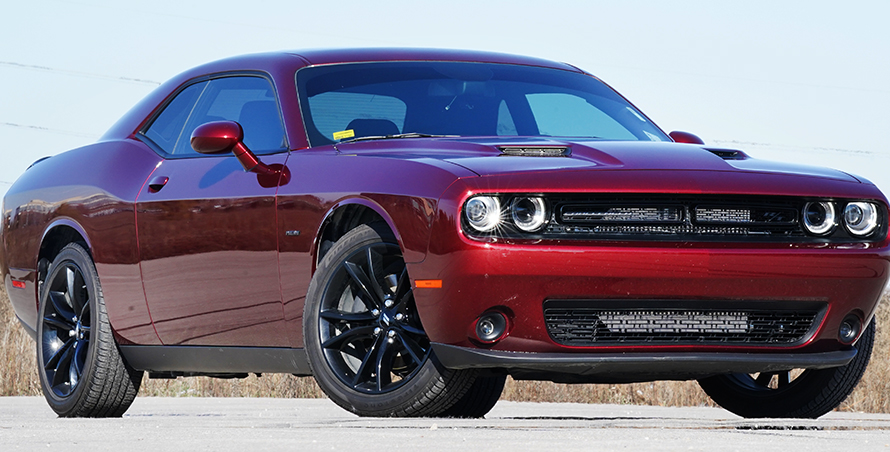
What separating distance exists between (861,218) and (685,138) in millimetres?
1651

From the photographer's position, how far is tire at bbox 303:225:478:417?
5.37 metres

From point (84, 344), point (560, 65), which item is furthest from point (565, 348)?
point (84, 344)

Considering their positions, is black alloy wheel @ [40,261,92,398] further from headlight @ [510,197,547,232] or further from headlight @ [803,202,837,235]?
headlight @ [803,202,837,235]

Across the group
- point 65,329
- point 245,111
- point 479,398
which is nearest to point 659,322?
point 479,398

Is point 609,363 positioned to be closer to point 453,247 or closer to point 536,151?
point 453,247

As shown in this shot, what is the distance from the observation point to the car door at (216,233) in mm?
6098

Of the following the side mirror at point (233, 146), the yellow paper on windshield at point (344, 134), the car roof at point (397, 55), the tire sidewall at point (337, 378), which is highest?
the car roof at point (397, 55)

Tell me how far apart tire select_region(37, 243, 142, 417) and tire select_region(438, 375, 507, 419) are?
221 centimetres

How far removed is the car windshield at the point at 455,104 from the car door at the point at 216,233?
0.85 ft

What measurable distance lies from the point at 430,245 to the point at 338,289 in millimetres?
620

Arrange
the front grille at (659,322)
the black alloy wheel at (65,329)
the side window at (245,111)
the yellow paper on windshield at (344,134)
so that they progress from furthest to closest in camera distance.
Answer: the black alloy wheel at (65,329) → the side window at (245,111) → the yellow paper on windshield at (344,134) → the front grille at (659,322)

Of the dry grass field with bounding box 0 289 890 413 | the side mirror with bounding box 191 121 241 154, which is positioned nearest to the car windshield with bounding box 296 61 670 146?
the side mirror with bounding box 191 121 241 154

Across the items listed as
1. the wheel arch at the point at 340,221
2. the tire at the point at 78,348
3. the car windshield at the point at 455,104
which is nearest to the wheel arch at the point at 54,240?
the tire at the point at 78,348

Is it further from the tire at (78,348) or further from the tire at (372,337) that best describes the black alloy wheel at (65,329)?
the tire at (372,337)
